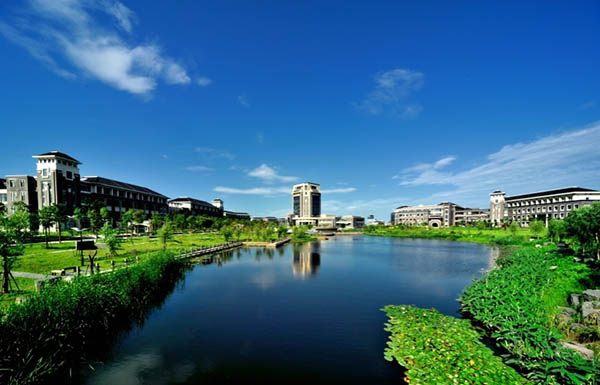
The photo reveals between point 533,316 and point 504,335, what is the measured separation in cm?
205

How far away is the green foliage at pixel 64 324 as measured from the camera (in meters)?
7.92

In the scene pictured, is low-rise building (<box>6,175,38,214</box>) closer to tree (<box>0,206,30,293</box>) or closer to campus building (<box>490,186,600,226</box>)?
tree (<box>0,206,30,293</box>)

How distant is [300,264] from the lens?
32.4m

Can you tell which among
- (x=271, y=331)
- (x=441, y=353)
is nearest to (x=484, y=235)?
(x=441, y=353)

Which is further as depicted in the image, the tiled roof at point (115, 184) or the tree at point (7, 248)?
the tiled roof at point (115, 184)

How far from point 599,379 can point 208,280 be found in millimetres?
22576

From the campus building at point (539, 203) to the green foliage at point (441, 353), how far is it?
8769 cm

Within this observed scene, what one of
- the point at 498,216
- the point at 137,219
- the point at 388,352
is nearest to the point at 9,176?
the point at 137,219

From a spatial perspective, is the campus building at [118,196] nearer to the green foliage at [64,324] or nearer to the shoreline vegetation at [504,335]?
the green foliage at [64,324]

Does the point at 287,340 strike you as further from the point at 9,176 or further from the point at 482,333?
the point at 9,176

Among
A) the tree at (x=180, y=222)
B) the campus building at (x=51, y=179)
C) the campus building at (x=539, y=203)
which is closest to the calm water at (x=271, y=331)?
the tree at (x=180, y=222)

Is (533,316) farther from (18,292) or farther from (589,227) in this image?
(18,292)

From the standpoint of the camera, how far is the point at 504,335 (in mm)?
10477

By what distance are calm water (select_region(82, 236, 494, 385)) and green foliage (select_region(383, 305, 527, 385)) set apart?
0.66 metres
